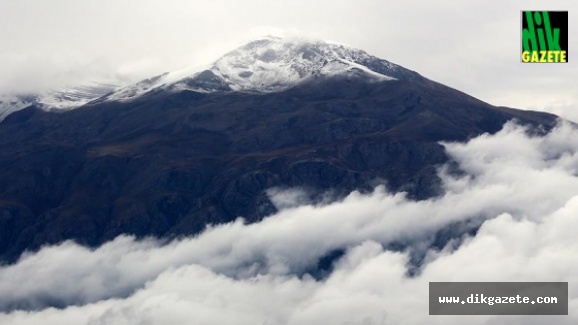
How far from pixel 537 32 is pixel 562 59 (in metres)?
7.15

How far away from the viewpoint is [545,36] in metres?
189

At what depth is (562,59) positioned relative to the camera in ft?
604

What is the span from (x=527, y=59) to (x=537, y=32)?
7601 mm

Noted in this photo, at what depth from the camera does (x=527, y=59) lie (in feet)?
601

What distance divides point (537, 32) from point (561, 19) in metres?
4.66

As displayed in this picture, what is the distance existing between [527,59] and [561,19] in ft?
30.6

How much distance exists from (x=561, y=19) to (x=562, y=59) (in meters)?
6.80

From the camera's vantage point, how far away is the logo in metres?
184

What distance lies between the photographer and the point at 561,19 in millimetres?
185625

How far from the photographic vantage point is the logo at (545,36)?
18425 centimetres
